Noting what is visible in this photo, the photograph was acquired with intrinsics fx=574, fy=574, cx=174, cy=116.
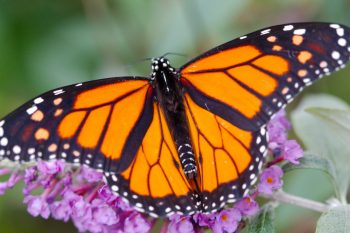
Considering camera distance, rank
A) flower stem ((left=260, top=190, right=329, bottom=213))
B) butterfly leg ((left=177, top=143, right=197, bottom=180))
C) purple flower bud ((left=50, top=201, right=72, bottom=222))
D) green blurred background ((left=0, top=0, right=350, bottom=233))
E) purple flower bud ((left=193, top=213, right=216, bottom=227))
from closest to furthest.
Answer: butterfly leg ((left=177, top=143, right=197, bottom=180)) < purple flower bud ((left=193, top=213, right=216, bottom=227)) < purple flower bud ((left=50, top=201, right=72, bottom=222)) < flower stem ((left=260, top=190, right=329, bottom=213)) < green blurred background ((left=0, top=0, right=350, bottom=233))

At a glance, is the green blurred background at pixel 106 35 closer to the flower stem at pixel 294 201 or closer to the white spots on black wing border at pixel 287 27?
the flower stem at pixel 294 201

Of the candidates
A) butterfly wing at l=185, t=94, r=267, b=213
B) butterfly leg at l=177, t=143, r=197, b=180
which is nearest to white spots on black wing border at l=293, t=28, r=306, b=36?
butterfly wing at l=185, t=94, r=267, b=213

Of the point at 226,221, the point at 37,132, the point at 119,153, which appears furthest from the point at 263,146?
the point at 37,132

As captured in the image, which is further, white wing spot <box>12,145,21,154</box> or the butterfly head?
the butterfly head

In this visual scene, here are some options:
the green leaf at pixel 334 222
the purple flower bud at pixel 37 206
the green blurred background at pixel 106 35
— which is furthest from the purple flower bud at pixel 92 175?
the green blurred background at pixel 106 35

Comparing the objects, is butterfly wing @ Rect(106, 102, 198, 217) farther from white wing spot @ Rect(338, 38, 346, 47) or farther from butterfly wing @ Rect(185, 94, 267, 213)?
white wing spot @ Rect(338, 38, 346, 47)
